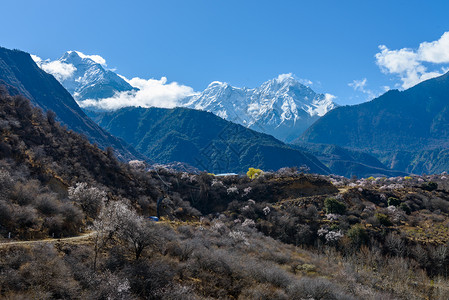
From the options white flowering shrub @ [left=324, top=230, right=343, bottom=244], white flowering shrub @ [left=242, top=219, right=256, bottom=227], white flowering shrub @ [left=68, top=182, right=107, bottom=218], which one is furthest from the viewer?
white flowering shrub @ [left=242, top=219, right=256, bottom=227]

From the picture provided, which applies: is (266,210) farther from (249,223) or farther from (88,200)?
(88,200)

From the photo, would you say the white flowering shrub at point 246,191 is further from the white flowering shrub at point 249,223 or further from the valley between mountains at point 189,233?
the white flowering shrub at point 249,223

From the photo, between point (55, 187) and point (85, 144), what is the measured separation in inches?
822

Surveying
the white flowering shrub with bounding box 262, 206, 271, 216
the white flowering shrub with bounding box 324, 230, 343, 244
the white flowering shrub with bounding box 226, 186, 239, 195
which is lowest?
the white flowering shrub with bounding box 324, 230, 343, 244

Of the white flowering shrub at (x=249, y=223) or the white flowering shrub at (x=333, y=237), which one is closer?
the white flowering shrub at (x=333, y=237)

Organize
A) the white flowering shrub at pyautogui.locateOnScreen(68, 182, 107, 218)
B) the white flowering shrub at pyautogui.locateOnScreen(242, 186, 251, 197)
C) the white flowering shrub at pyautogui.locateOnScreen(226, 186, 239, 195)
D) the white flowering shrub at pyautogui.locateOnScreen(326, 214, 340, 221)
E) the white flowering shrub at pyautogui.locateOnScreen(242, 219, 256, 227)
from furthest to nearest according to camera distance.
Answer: the white flowering shrub at pyautogui.locateOnScreen(226, 186, 239, 195) < the white flowering shrub at pyautogui.locateOnScreen(242, 186, 251, 197) < the white flowering shrub at pyautogui.locateOnScreen(326, 214, 340, 221) < the white flowering shrub at pyautogui.locateOnScreen(242, 219, 256, 227) < the white flowering shrub at pyautogui.locateOnScreen(68, 182, 107, 218)

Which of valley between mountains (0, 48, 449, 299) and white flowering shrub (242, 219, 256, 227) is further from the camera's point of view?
white flowering shrub (242, 219, 256, 227)

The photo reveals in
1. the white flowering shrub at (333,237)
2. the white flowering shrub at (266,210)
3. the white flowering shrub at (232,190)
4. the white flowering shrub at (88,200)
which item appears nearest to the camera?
the white flowering shrub at (88,200)

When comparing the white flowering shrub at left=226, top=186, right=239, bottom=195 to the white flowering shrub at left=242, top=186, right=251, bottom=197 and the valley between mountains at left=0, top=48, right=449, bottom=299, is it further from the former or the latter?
the white flowering shrub at left=242, top=186, right=251, bottom=197

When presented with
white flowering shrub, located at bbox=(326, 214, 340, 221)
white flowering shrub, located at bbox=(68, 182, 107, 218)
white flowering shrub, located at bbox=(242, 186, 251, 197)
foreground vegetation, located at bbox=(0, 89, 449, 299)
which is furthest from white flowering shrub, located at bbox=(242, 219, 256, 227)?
white flowering shrub, located at bbox=(68, 182, 107, 218)

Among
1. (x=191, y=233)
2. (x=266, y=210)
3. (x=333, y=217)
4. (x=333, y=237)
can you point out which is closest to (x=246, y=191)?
(x=266, y=210)

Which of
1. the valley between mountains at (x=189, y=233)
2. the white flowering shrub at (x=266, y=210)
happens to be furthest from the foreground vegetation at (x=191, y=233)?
Result: the white flowering shrub at (x=266, y=210)

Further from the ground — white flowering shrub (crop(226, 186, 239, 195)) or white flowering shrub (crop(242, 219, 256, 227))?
white flowering shrub (crop(226, 186, 239, 195))

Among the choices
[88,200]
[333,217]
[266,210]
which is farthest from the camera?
[266,210]
